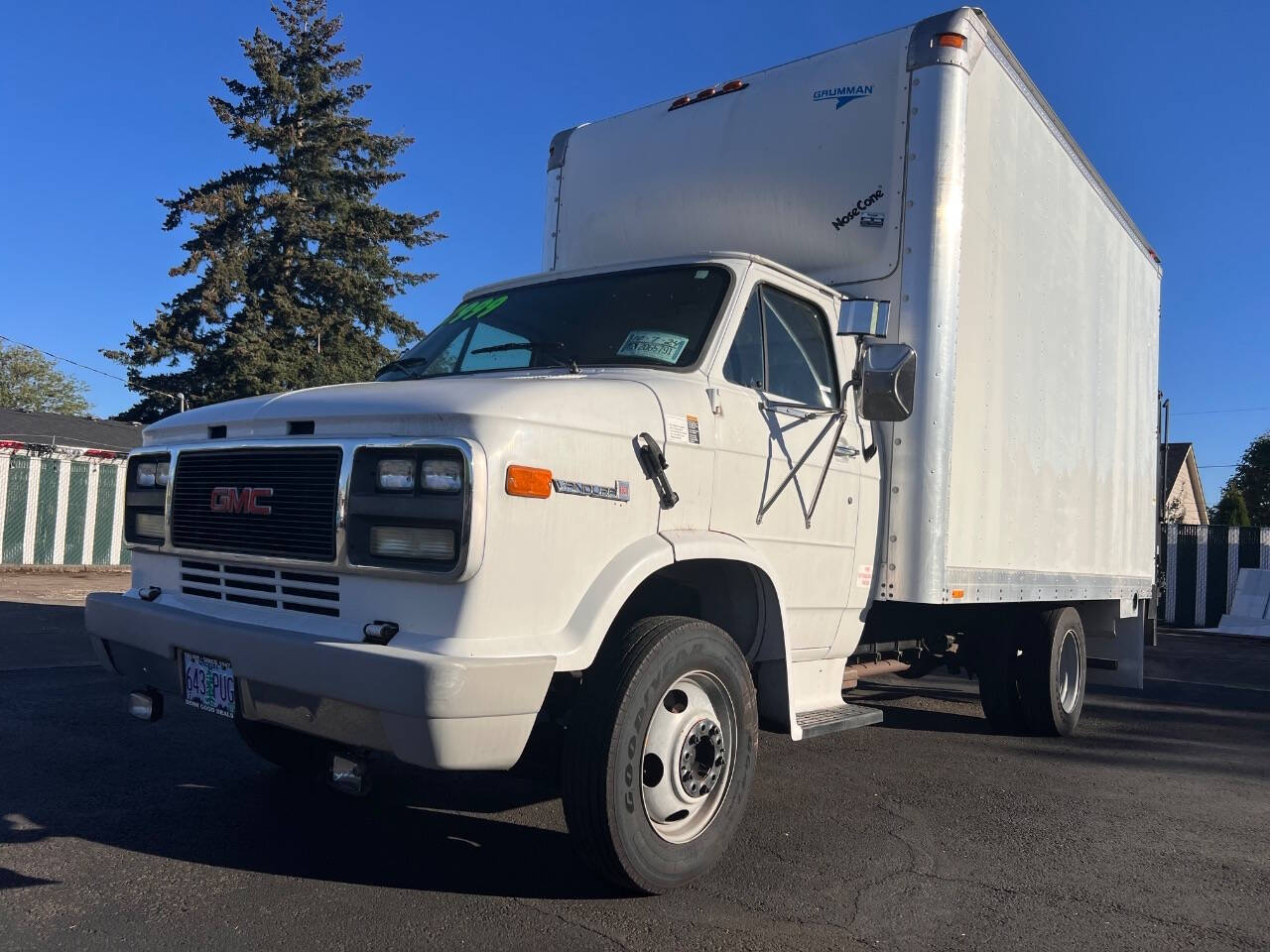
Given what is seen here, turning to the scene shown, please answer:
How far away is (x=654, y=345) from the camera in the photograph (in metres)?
4.25

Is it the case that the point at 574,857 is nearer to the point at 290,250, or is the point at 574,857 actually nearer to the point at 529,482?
the point at 529,482

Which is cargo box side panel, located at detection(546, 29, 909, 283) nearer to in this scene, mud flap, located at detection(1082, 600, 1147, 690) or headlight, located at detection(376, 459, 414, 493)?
headlight, located at detection(376, 459, 414, 493)

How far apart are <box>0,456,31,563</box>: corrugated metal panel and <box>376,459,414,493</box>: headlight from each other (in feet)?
60.6

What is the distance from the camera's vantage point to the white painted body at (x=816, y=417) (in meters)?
3.25

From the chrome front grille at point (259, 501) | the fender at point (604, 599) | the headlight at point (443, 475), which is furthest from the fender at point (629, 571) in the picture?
the chrome front grille at point (259, 501)

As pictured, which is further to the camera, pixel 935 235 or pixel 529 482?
pixel 935 235

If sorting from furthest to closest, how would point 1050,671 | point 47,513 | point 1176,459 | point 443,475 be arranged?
point 1176,459
point 47,513
point 1050,671
point 443,475

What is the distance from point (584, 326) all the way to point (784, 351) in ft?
2.97

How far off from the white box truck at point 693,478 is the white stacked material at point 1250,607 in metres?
12.2

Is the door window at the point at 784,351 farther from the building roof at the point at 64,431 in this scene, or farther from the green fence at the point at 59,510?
the building roof at the point at 64,431

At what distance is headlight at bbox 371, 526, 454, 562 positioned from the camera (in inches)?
121

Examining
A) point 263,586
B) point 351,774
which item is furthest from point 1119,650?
point 263,586

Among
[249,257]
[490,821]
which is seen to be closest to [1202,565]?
[490,821]

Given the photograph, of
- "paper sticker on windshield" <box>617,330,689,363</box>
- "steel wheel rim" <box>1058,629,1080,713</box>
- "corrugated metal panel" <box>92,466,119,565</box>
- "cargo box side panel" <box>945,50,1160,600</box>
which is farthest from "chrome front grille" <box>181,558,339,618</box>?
"corrugated metal panel" <box>92,466,119,565</box>
